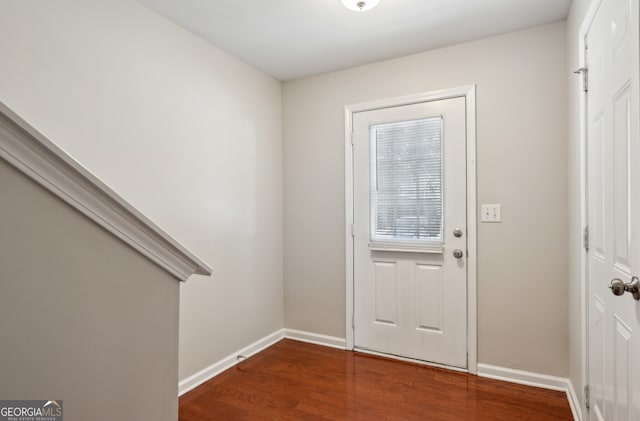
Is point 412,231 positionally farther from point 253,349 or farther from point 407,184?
point 253,349

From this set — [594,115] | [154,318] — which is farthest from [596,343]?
[154,318]

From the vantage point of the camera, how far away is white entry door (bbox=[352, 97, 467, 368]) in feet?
8.66

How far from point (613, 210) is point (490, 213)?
119 cm

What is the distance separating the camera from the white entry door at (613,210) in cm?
112

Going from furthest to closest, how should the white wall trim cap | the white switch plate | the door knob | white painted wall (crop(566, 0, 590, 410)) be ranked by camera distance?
the white switch plate
white painted wall (crop(566, 0, 590, 410))
the door knob
the white wall trim cap

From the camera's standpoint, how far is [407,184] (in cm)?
279

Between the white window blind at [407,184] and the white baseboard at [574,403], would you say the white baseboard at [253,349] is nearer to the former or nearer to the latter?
the white window blind at [407,184]

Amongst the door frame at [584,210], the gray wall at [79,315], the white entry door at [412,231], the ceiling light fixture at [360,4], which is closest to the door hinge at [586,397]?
the door frame at [584,210]

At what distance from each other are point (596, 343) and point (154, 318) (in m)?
1.89

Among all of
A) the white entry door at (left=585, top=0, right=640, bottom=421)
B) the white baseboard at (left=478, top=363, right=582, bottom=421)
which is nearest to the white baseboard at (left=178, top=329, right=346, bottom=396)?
the white baseboard at (left=478, top=363, right=582, bottom=421)

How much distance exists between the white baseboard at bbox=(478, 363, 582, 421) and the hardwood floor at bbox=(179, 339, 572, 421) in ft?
0.16

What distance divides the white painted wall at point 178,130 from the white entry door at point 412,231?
867mm

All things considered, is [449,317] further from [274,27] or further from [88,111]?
[88,111]

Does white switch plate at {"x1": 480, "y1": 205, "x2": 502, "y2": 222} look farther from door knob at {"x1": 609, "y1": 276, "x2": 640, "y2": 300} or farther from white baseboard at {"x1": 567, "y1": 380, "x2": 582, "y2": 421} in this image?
door knob at {"x1": 609, "y1": 276, "x2": 640, "y2": 300}
